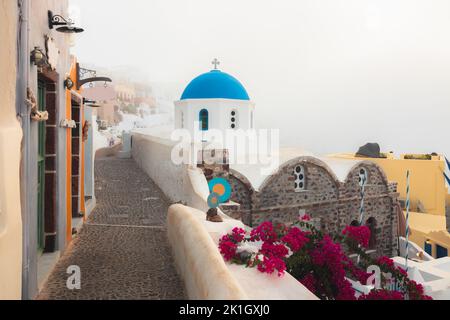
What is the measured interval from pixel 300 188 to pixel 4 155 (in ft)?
43.1

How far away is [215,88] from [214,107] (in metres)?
0.94

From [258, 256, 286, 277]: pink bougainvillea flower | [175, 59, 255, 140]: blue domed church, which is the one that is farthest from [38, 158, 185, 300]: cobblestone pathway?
[175, 59, 255, 140]: blue domed church

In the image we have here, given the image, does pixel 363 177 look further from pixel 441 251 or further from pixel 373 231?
pixel 441 251

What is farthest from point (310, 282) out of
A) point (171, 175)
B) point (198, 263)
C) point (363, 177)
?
point (363, 177)

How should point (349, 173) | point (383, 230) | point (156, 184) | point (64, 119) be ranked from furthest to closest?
point (383, 230) < point (349, 173) < point (156, 184) < point (64, 119)

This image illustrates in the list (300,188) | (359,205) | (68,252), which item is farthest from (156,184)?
(359,205)

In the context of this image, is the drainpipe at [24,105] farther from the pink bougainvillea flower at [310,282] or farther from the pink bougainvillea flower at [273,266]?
the pink bougainvillea flower at [310,282]

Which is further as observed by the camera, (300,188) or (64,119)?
(300,188)

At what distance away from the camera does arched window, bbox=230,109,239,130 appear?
17.0 m

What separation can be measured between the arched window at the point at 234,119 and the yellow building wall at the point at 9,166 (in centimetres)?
1366
